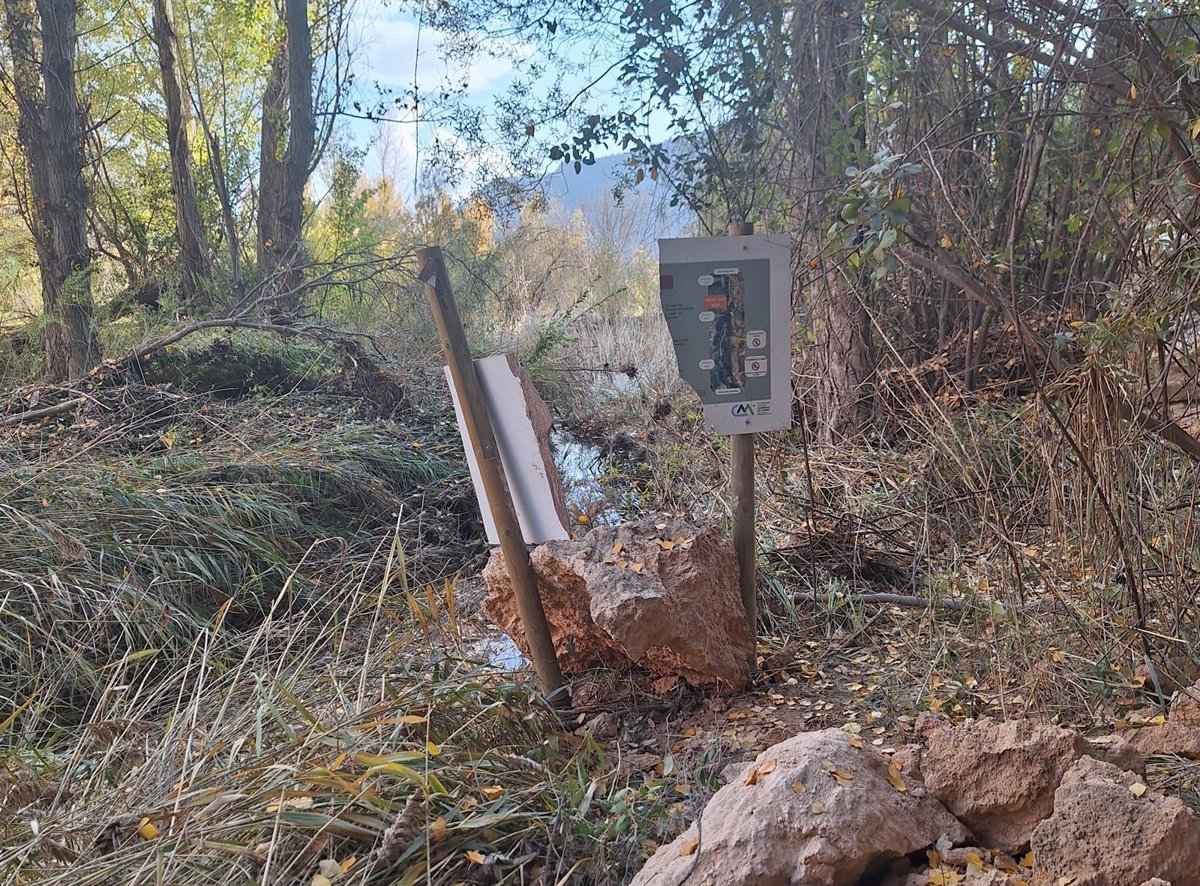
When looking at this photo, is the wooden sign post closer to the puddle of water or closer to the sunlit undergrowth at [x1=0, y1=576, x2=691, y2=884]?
the sunlit undergrowth at [x1=0, y1=576, x2=691, y2=884]

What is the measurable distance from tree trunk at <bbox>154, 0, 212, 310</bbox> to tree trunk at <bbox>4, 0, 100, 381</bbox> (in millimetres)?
1720

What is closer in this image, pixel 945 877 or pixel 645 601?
pixel 945 877

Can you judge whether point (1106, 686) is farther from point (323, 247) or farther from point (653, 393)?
point (323, 247)

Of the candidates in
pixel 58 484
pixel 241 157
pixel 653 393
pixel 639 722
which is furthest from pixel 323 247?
pixel 639 722

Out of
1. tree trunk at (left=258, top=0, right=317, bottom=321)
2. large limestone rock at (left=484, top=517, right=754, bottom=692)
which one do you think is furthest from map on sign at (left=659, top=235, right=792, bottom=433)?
tree trunk at (left=258, top=0, right=317, bottom=321)

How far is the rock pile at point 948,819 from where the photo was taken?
1.54 meters

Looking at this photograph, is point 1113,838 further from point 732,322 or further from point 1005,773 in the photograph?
point 732,322

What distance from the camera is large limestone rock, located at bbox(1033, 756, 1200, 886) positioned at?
1.51 meters

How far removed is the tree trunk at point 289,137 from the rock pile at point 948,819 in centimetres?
903

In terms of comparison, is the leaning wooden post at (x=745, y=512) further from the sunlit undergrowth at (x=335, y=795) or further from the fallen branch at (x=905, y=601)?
the sunlit undergrowth at (x=335, y=795)

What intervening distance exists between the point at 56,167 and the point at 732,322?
642cm

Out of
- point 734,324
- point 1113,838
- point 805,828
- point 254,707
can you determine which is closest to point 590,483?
point 734,324

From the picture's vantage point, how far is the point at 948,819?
6.08ft

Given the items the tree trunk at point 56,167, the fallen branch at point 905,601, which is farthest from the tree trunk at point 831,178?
the tree trunk at point 56,167
